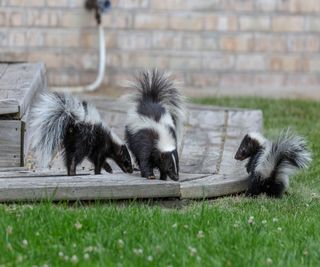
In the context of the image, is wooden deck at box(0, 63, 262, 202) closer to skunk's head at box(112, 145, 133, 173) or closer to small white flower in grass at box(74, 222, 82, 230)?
skunk's head at box(112, 145, 133, 173)

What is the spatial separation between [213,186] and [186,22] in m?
6.82

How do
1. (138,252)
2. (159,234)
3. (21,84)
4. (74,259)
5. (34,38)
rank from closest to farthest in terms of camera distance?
1. (74,259)
2. (138,252)
3. (159,234)
4. (21,84)
5. (34,38)

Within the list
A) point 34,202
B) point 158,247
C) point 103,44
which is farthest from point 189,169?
point 103,44

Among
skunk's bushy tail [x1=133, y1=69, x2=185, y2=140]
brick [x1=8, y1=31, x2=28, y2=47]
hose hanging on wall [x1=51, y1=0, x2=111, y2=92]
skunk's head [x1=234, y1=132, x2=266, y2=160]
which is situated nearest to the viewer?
skunk's bushy tail [x1=133, y1=69, x2=185, y2=140]

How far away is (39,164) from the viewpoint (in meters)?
7.28

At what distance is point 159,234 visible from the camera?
5.36 m

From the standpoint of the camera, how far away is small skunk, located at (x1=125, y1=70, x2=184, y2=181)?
6738 mm

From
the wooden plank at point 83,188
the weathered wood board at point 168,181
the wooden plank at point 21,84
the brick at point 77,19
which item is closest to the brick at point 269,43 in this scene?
the brick at point 77,19

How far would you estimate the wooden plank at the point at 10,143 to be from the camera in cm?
692

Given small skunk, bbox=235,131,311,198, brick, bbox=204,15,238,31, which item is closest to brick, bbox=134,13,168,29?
brick, bbox=204,15,238,31

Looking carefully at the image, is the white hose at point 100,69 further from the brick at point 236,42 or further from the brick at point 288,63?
the brick at point 288,63

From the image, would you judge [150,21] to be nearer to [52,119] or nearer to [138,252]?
[52,119]

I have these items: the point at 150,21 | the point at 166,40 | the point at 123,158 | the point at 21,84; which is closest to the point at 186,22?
the point at 166,40

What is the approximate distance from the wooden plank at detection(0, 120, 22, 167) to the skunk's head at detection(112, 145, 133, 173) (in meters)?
0.72
